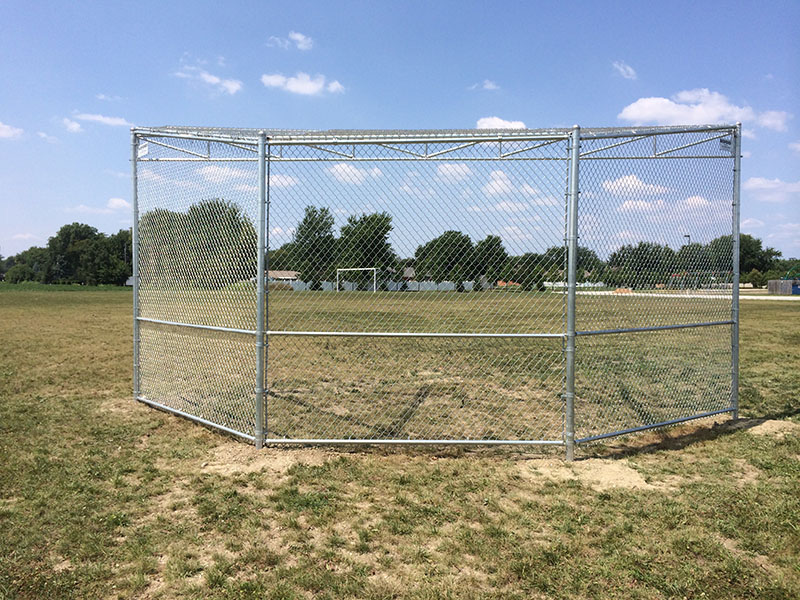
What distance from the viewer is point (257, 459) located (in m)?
5.02

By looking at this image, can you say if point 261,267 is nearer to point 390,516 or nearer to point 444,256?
point 444,256

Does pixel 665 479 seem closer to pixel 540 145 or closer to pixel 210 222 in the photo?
pixel 540 145

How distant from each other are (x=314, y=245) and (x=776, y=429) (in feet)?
19.7

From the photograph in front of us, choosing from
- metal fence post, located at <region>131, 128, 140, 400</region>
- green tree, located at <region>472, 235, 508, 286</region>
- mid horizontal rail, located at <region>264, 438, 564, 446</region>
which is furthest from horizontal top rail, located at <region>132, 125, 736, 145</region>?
mid horizontal rail, located at <region>264, 438, 564, 446</region>

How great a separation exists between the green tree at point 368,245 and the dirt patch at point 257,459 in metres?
2.07

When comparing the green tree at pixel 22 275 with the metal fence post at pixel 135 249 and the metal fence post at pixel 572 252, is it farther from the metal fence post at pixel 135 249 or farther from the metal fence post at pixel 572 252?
the metal fence post at pixel 572 252

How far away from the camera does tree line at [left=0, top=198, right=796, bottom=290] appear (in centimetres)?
545

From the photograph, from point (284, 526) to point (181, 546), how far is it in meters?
0.70

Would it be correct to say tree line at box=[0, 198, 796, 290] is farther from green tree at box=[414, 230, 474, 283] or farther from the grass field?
the grass field

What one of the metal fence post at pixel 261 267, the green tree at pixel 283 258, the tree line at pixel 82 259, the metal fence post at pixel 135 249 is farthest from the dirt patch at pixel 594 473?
the tree line at pixel 82 259

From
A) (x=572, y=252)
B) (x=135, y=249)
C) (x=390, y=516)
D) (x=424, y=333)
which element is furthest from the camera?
(x=135, y=249)

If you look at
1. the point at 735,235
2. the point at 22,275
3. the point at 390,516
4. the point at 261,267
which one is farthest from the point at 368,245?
the point at 22,275

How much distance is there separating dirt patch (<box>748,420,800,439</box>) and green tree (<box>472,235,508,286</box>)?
370 centimetres

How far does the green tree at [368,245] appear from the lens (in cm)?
542
